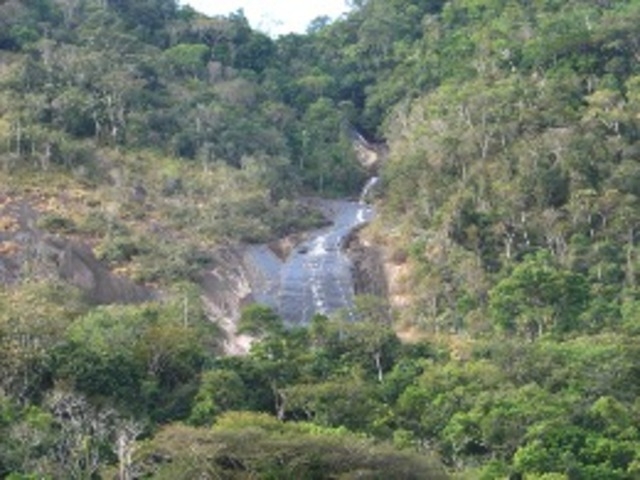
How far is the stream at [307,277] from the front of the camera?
5581 centimetres

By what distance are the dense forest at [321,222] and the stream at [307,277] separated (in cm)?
181

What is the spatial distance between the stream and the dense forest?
181 cm

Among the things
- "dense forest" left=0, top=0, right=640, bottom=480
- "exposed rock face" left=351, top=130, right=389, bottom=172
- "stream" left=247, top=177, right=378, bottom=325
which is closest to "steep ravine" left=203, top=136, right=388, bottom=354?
"stream" left=247, top=177, right=378, bottom=325

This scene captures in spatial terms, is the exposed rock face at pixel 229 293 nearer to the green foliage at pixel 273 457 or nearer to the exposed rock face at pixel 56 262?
the exposed rock face at pixel 56 262

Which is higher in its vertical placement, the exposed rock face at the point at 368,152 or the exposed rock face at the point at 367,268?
the exposed rock face at the point at 368,152

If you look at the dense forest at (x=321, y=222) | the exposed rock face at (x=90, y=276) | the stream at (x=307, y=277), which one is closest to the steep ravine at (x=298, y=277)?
the stream at (x=307, y=277)

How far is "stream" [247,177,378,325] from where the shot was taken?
55.8m

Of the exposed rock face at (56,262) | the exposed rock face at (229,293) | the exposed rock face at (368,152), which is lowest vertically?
the exposed rock face at (229,293)

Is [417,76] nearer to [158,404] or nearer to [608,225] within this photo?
[608,225]

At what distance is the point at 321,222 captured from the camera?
66.1 metres

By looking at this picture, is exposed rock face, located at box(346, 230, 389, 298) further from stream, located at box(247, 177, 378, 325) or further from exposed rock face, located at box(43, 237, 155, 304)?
exposed rock face, located at box(43, 237, 155, 304)

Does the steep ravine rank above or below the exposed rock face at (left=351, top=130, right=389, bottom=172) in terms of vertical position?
below

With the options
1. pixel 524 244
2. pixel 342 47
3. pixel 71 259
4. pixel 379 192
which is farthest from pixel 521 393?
pixel 342 47

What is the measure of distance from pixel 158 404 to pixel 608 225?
937 inches
